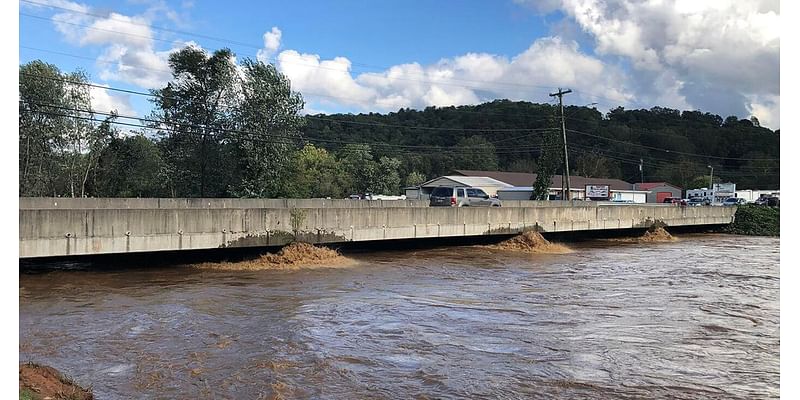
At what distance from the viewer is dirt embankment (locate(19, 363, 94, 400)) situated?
592 cm

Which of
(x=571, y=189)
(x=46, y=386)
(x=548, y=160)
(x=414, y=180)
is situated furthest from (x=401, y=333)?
(x=414, y=180)

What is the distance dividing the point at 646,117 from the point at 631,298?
136356 mm

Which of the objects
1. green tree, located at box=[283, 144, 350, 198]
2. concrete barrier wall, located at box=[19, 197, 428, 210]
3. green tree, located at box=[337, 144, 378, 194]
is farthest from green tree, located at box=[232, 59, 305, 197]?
green tree, located at box=[337, 144, 378, 194]

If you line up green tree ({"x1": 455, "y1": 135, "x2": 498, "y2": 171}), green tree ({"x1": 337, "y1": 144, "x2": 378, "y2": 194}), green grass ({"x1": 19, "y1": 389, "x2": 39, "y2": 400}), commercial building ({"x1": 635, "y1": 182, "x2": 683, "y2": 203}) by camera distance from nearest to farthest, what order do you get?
green grass ({"x1": 19, "y1": 389, "x2": 39, "y2": 400}) → green tree ({"x1": 337, "y1": 144, "x2": 378, "y2": 194}) → commercial building ({"x1": 635, "y1": 182, "x2": 683, "y2": 203}) → green tree ({"x1": 455, "y1": 135, "x2": 498, "y2": 171})

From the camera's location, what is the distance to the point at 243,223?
1953 centimetres

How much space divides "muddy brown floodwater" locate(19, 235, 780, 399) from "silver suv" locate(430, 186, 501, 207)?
526 inches

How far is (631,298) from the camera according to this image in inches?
620

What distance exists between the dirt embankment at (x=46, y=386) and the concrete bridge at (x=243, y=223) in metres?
9.98

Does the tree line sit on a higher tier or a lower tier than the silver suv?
higher

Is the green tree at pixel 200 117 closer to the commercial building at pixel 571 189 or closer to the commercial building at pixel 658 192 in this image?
the commercial building at pixel 571 189

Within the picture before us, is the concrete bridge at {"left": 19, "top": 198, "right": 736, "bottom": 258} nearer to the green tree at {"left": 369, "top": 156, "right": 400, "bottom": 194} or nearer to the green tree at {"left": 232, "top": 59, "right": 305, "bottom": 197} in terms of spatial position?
the green tree at {"left": 232, "top": 59, "right": 305, "bottom": 197}

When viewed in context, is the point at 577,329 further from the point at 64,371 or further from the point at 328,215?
the point at 328,215

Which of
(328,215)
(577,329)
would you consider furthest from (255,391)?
(328,215)

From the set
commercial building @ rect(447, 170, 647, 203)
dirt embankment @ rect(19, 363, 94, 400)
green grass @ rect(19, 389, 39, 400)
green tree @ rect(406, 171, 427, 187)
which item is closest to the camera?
green grass @ rect(19, 389, 39, 400)
